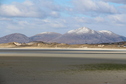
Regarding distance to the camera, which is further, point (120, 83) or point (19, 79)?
point (19, 79)

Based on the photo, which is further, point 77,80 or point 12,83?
point 77,80

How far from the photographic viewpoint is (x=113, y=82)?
17.7 metres

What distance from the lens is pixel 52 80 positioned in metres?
18.5

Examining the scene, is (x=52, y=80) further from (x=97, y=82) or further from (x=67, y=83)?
(x=97, y=82)

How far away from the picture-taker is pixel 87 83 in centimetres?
1734

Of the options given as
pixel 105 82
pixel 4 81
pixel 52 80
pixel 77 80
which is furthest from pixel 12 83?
pixel 105 82

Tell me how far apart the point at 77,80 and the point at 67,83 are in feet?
5.01

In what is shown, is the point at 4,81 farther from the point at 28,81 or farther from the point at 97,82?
the point at 97,82

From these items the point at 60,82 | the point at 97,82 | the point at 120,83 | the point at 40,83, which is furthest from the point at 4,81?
the point at 120,83

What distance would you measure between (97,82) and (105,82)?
51cm

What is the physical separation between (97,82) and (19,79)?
5.27 m

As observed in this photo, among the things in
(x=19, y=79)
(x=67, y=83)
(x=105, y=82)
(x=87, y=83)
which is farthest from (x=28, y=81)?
(x=105, y=82)

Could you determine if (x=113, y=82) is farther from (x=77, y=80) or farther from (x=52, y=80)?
(x=52, y=80)

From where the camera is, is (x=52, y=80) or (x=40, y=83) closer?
(x=40, y=83)
